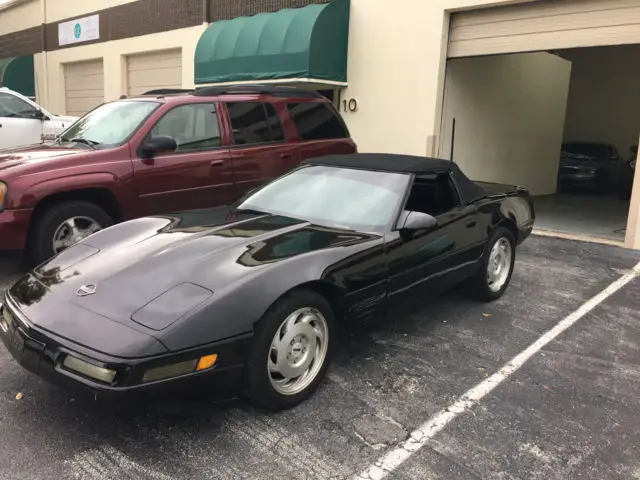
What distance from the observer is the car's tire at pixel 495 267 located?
5031 millimetres

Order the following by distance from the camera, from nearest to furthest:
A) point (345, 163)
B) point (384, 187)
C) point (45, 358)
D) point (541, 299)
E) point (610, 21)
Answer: point (45, 358)
point (384, 187)
point (345, 163)
point (541, 299)
point (610, 21)

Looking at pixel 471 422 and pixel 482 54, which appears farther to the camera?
pixel 482 54

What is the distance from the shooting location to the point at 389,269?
12.3ft

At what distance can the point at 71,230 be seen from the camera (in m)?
5.36

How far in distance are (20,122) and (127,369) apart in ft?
29.3

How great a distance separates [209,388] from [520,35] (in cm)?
812

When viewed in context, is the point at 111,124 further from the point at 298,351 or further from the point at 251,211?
the point at 298,351

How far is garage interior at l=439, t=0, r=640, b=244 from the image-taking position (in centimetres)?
841

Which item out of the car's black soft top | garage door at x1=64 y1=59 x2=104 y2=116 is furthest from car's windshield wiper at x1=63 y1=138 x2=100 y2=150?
garage door at x1=64 y1=59 x2=104 y2=116

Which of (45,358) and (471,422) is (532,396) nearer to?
(471,422)

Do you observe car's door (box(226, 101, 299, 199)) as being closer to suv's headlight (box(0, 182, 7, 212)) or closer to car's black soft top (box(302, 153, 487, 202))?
car's black soft top (box(302, 153, 487, 202))

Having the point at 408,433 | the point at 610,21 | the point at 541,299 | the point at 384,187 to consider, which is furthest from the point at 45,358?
the point at 610,21

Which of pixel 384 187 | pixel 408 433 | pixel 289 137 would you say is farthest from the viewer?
pixel 289 137

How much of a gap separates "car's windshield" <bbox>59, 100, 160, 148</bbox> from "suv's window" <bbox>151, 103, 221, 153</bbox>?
8.2 inches
